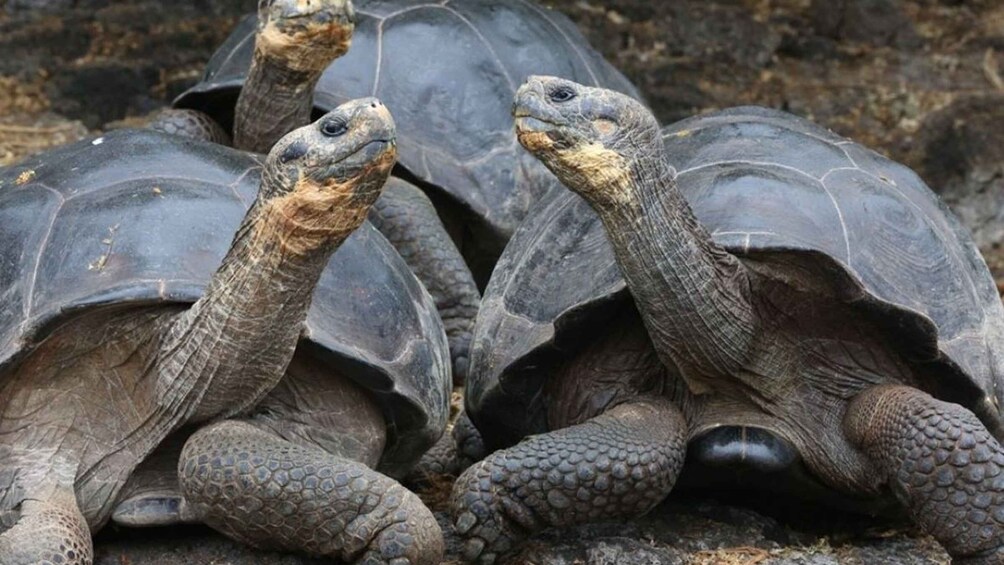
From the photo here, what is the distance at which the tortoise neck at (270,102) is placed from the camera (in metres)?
6.13

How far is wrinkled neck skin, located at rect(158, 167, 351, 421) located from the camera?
4348 millimetres

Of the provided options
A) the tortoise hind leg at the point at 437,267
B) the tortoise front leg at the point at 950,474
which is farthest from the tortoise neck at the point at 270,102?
the tortoise front leg at the point at 950,474

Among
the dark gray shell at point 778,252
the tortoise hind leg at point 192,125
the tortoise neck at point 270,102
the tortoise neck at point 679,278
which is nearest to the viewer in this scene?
the tortoise neck at point 679,278

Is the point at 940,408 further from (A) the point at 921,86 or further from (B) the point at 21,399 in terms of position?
(A) the point at 921,86

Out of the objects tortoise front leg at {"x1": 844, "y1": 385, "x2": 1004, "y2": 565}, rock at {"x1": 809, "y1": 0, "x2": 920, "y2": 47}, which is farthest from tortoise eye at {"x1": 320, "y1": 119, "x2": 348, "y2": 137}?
rock at {"x1": 809, "y1": 0, "x2": 920, "y2": 47}

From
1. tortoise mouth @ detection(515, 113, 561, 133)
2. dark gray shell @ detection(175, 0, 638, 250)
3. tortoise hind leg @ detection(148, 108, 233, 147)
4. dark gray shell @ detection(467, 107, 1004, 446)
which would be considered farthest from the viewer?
dark gray shell @ detection(175, 0, 638, 250)

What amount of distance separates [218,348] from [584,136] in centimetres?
98

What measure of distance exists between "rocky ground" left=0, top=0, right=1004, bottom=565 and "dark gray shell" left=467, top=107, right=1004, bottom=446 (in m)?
2.65

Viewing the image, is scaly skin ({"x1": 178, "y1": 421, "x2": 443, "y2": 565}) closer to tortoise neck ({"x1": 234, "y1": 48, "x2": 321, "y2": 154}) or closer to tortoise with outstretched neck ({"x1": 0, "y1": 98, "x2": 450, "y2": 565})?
tortoise with outstretched neck ({"x1": 0, "y1": 98, "x2": 450, "y2": 565})

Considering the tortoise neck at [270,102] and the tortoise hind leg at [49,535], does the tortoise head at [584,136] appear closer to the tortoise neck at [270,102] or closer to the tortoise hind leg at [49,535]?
the tortoise hind leg at [49,535]

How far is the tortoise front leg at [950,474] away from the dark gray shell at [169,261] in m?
1.19

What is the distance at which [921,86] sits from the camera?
28.4ft

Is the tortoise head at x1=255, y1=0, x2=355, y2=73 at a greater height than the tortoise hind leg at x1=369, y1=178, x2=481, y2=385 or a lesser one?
greater

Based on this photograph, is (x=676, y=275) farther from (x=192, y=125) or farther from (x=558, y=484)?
(x=192, y=125)
